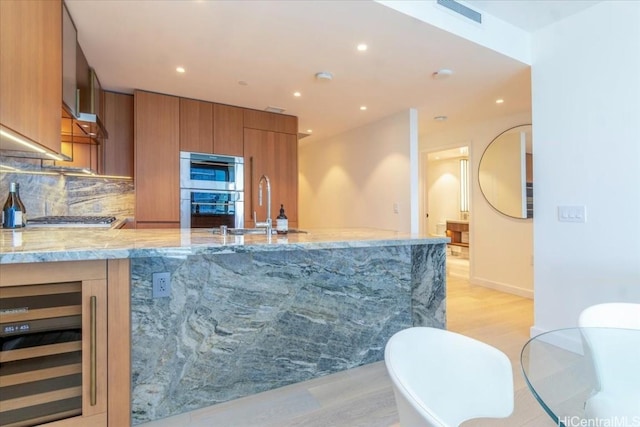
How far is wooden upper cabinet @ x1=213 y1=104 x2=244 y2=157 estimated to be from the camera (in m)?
3.90

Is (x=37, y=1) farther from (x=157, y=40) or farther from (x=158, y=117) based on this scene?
(x=158, y=117)

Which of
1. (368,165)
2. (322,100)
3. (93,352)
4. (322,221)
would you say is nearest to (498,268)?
(368,165)

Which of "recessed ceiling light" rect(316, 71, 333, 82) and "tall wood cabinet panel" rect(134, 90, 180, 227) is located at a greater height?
"recessed ceiling light" rect(316, 71, 333, 82)

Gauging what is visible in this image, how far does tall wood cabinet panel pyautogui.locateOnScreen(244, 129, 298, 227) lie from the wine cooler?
272 cm

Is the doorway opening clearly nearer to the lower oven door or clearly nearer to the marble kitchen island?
the lower oven door

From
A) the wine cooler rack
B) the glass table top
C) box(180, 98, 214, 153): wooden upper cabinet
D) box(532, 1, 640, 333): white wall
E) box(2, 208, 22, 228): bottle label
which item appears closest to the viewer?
the glass table top

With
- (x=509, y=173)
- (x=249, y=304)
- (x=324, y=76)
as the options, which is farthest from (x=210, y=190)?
(x=509, y=173)

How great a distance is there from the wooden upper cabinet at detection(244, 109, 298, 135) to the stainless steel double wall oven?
50 cm

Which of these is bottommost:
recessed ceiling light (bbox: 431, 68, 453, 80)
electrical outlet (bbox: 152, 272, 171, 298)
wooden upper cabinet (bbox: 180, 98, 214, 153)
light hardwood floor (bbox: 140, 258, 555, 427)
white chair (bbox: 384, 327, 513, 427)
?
light hardwood floor (bbox: 140, 258, 555, 427)

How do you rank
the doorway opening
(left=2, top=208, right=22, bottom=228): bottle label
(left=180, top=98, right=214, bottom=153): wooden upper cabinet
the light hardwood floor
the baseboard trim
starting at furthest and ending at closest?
the doorway opening, the baseboard trim, (left=180, top=98, right=214, bottom=153): wooden upper cabinet, (left=2, top=208, right=22, bottom=228): bottle label, the light hardwood floor

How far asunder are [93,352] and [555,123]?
11.2 feet

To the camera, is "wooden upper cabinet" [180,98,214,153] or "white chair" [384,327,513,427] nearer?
"white chair" [384,327,513,427]

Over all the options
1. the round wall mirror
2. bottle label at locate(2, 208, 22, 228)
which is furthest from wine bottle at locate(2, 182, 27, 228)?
the round wall mirror

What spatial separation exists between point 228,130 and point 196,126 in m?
0.38
